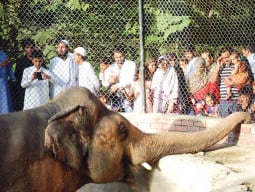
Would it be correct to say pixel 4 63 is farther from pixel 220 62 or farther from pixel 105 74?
pixel 220 62

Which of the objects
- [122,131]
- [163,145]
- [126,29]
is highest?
[126,29]

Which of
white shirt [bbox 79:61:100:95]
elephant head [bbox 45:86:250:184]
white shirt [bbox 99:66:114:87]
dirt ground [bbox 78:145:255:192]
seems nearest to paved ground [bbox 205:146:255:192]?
dirt ground [bbox 78:145:255:192]

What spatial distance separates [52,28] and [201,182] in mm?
7577

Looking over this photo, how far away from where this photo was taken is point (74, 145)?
4773 mm

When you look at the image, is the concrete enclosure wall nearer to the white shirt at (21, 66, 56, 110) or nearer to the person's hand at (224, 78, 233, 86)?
the person's hand at (224, 78, 233, 86)

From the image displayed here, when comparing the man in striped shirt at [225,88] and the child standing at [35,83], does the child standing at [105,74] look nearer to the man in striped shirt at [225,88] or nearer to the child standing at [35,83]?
the child standing at [35,83]

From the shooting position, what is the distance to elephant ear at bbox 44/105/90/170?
460 cm

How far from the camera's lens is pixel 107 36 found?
1311 cm

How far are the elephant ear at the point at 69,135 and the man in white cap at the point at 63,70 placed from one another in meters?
6.38

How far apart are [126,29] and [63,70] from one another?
7.34ft

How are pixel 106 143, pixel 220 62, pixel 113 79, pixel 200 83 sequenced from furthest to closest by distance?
pixel 113 79, pixel 200 83, pixel 220 62, pixel 106 143

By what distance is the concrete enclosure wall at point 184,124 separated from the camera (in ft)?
28.4

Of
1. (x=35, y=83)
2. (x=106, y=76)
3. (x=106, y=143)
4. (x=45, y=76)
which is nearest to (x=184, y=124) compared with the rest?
(x=106, y=76)

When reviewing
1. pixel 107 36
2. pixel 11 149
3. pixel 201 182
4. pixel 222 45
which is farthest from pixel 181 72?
pixel 11 149
